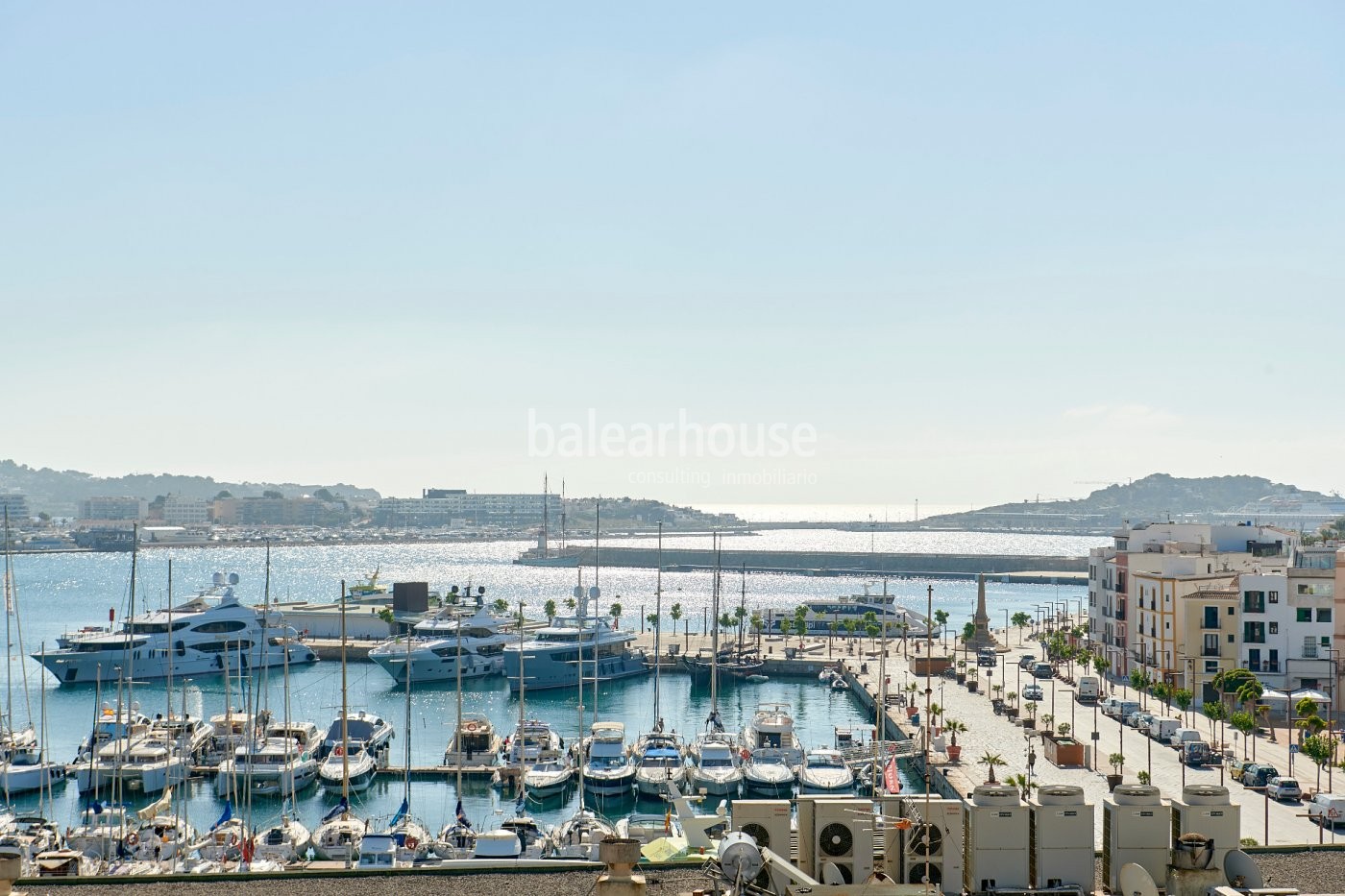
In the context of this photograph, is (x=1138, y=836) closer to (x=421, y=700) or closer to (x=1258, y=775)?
(x=1258, y=775)

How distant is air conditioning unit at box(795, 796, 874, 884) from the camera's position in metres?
11.0

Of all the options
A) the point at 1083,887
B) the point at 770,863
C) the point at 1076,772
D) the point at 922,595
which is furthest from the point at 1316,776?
the point at 922,595

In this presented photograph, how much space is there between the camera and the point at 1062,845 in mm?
11258

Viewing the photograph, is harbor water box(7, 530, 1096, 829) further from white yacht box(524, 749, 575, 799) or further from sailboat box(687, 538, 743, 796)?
sailboat box(687, 538, 743, 796)

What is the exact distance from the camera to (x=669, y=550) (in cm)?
18950

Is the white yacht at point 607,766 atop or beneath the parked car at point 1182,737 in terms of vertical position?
beneath

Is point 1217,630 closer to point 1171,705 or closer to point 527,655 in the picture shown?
point 1171,705

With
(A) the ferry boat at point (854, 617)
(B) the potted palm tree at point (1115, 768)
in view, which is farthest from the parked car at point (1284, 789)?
(A) the ferry boat at point (854, 617)

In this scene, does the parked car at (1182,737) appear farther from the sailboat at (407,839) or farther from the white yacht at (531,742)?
the sailboat at (407,839)

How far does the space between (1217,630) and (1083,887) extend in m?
38.5

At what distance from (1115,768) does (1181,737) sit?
411cm

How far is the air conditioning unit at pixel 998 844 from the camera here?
11.2 meters

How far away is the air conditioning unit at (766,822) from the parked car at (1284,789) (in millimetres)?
21560

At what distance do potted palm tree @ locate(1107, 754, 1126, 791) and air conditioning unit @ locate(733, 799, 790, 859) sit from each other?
20.9 meters
